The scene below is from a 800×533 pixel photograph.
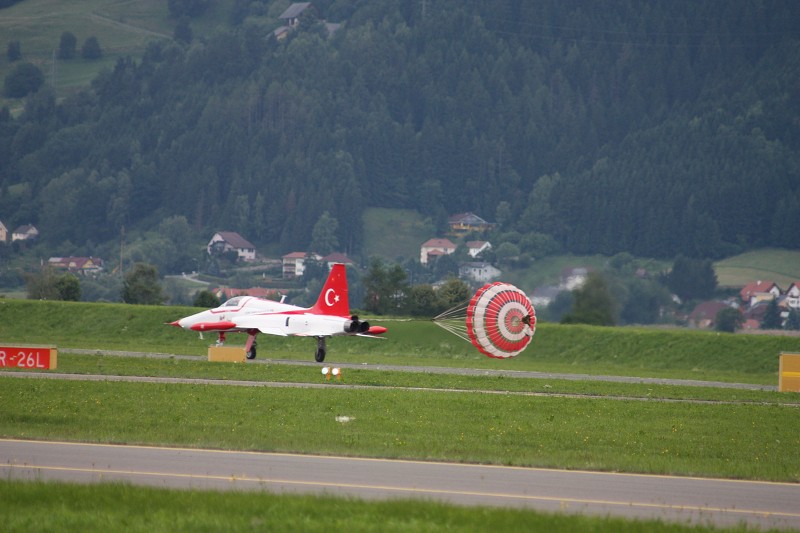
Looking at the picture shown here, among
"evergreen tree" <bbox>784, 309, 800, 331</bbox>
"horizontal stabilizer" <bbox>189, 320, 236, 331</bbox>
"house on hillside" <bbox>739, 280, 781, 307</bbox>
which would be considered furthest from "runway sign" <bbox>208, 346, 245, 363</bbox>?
"evergreen tree" <bbox>784, 309, 800, 331</bbox>

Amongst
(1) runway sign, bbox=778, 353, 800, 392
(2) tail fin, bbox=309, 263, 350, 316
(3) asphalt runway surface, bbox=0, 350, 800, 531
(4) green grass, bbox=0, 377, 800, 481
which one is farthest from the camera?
(2) tail fin, bbox=309, 263, 350, 316

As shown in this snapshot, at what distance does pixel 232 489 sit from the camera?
1877cm

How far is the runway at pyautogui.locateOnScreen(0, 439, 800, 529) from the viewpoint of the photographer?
18.7m

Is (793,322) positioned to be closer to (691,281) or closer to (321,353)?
(691,281)

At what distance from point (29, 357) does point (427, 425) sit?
18.4 meters

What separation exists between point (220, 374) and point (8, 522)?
24.0 m

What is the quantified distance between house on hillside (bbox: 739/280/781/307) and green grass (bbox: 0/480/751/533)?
153243 mm

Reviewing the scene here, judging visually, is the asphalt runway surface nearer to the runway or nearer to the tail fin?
A: the runway

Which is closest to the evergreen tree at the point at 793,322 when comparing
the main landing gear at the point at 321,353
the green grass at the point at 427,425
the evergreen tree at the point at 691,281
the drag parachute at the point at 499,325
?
the evergreen tree at the point at 691,281

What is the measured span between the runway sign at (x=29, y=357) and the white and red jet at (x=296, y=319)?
1126 centimetres

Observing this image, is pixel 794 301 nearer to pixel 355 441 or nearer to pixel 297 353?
pixel 297 353

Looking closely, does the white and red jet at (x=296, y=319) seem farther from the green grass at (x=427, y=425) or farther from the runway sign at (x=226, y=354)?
the green grass at (x=427, y=425)

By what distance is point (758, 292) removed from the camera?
174250mm

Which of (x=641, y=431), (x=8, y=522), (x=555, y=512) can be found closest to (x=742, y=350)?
(x=641, y=431)
